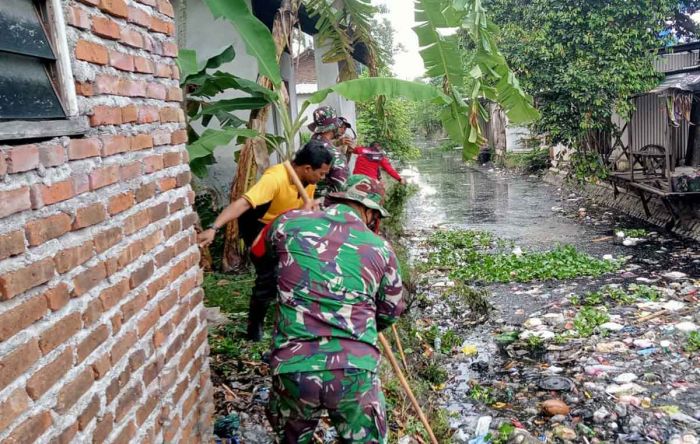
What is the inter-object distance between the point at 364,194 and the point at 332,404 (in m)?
0.92

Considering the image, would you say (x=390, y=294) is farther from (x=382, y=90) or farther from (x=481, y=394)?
(x=481, y=394)

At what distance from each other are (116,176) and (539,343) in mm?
4744

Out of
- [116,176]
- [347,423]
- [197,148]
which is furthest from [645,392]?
[116,176]

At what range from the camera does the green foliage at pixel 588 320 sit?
5656 mm

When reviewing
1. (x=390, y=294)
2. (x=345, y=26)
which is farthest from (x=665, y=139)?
(x=390, y=294)

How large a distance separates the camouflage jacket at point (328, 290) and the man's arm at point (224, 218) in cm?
97

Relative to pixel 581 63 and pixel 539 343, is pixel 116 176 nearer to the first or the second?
pixel 539 343

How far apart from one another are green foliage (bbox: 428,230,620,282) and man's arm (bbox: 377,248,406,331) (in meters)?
5.28

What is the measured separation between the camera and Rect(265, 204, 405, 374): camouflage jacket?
2289mm

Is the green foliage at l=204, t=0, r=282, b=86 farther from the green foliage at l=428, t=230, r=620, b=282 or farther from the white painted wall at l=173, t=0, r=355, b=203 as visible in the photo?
the green foliage at l=428, t=230, r=620, b=282

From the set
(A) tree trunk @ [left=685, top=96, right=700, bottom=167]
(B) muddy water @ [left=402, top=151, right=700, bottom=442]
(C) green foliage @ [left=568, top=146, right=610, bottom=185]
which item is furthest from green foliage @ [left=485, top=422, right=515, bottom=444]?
(A) tree trunk @ [left=685, top=96, right=700, bottom=167]

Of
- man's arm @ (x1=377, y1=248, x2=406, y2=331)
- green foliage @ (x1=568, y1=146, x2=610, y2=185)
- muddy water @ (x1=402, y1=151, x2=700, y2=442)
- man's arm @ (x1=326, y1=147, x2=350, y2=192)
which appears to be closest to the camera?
man's arm @ (x1=377, y1=248, x2=406, y2=331)

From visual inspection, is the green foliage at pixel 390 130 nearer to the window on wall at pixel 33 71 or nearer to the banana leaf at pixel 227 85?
the banana leaf at pixel 227 85

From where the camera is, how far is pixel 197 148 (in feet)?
14.2
